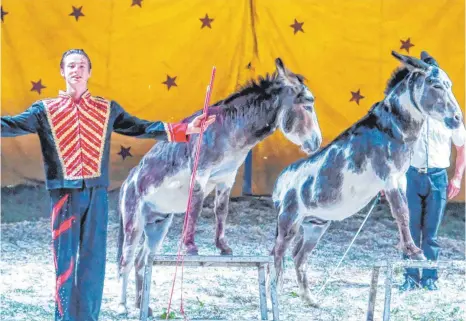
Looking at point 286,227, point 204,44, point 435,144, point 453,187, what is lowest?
point 286,227

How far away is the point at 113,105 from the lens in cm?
358

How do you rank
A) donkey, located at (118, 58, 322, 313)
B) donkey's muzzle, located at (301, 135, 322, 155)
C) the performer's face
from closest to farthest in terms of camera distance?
the performer's face → donkey, located at (118, 58, 322, 313) → donkey's muzzle, located at (301, 135, 322, 155)

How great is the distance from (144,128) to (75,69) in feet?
1.32

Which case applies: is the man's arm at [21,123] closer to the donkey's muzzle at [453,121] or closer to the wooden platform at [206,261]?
the wooden platform at [206,261]

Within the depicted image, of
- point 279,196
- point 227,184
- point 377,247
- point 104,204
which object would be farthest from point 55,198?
point 377,247

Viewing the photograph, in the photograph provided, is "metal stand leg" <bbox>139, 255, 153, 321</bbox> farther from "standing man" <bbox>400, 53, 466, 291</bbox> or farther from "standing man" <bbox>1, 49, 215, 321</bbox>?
"standing man" <bbox>400, 53, 466, 291</bbox>

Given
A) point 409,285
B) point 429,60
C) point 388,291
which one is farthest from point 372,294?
point 429,60

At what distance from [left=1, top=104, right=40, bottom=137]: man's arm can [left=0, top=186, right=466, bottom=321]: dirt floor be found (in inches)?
52.7

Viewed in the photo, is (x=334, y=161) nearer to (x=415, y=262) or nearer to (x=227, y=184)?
(x=227, y=184)

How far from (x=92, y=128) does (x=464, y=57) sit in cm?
285

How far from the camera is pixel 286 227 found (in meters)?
4.56

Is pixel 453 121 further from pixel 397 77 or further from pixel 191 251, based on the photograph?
pixel 191 251

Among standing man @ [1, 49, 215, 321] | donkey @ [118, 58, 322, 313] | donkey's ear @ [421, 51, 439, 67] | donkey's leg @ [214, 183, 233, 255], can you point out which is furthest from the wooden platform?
donkey's ear @ [421, 51, 439, 67]

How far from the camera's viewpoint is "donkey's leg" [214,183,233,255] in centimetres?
428
